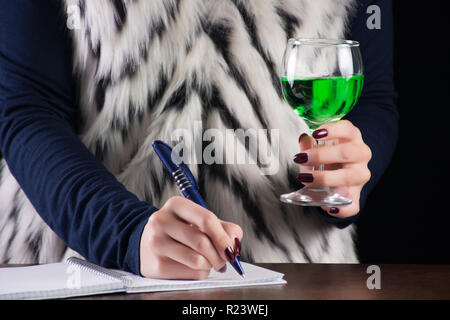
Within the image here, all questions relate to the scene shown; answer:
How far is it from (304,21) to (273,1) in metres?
0.06

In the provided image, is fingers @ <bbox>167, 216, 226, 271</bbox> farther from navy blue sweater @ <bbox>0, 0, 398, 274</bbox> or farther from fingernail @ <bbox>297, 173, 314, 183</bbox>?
fingernail @ <bbox>297, 173, 314, 183</bbox>

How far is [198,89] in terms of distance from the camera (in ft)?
2.95

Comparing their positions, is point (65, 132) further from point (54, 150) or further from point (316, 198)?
point (316, 198)

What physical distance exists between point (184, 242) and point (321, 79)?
0.25 m

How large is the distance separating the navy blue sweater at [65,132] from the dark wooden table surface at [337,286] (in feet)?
0.36

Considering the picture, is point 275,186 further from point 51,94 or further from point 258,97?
point 51,94

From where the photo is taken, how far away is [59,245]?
0.95 m

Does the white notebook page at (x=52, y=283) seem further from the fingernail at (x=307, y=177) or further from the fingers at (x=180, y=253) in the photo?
the fingernail at (x=307, y=177)

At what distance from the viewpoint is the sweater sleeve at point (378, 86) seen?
0.95 meters

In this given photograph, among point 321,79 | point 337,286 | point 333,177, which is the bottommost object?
point 337,286

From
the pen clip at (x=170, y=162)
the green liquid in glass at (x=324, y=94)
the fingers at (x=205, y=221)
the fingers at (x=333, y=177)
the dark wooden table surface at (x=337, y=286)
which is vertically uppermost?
the green liquid in glass at (x=324, y=94)

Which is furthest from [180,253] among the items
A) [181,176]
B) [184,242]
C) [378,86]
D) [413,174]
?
[413,174]

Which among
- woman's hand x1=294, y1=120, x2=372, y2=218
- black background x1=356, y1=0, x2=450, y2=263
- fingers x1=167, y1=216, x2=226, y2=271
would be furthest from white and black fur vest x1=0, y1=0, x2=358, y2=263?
black background x1=356, y1=0, x2=450, y2=263

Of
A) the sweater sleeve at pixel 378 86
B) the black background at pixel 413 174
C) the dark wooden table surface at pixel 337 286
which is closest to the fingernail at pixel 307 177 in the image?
the dark wooden table surface at pixel 337 286
